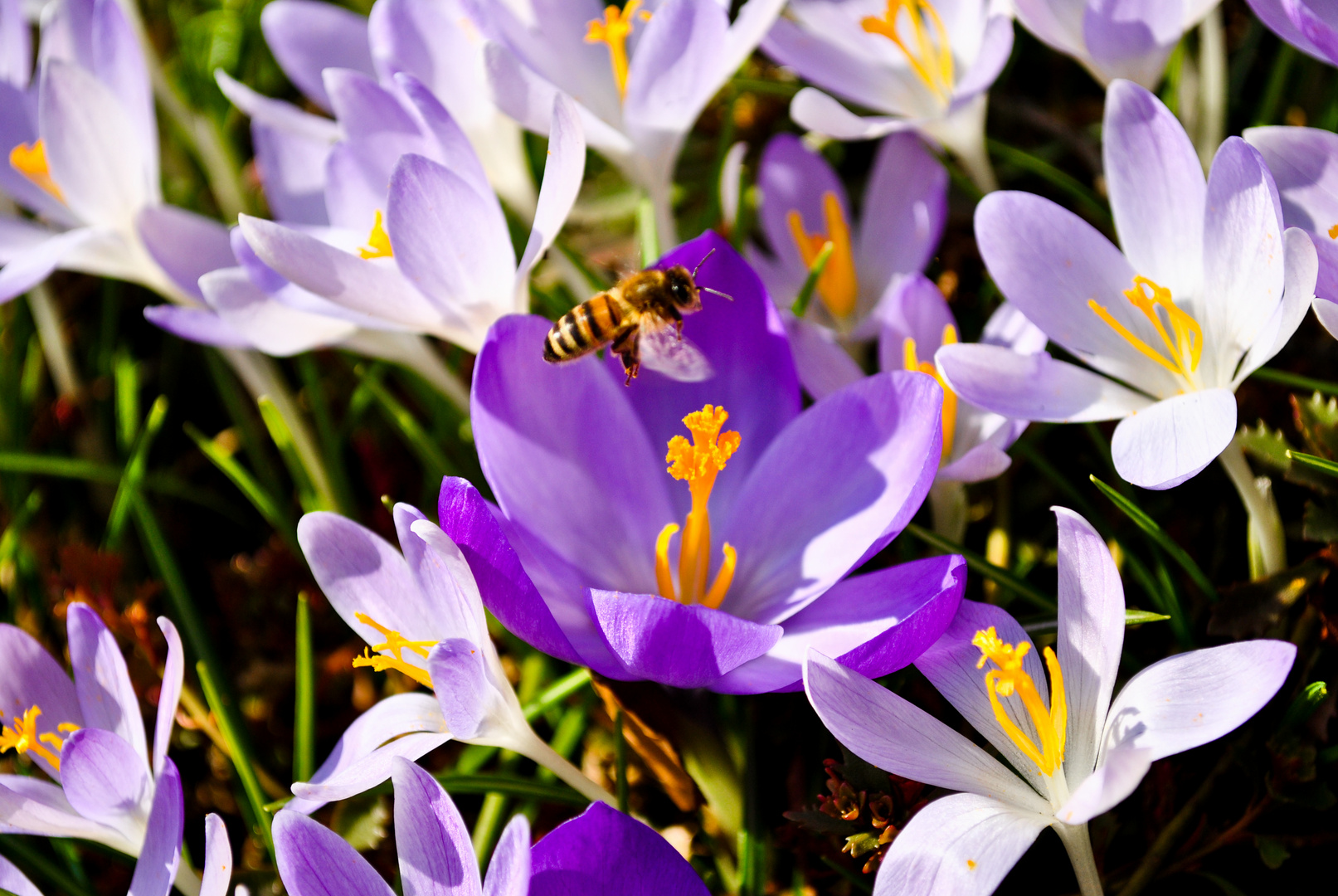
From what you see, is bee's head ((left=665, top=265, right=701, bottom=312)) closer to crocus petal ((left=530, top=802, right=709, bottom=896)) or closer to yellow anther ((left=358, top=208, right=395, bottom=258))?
yellow anther ((left=358, top=208, right=395, bottom=258))

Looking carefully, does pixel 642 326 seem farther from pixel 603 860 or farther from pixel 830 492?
pixel 603 860

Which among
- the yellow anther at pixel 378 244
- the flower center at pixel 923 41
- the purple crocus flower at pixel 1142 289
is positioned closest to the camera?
the purple crocus flower at pixel 1142 289

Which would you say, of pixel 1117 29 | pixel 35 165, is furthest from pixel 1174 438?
pixel 35 165

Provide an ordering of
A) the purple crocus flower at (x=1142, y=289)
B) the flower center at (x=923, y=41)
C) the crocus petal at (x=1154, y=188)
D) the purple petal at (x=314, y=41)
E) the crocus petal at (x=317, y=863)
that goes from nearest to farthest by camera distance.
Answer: the crocus petal at (x=317, y=863), the purple crocus flower at (x=1142, y=289), the crocus petal at (x=1154, y=188), the flower center at (x=923, y=41), the purple petal at (x=314, y=41)

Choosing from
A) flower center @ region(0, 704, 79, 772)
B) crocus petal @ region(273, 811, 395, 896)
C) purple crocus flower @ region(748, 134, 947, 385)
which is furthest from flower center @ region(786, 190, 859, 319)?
flower center @ region(0, 704, 79, 772)

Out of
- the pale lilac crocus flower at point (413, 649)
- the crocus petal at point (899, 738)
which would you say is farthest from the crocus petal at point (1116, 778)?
the pale lilac crocus flower at point (413, 649)

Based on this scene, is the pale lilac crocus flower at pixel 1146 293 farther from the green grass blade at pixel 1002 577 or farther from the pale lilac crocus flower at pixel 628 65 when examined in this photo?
the pale lilac crocus flower at pixel 628 65
